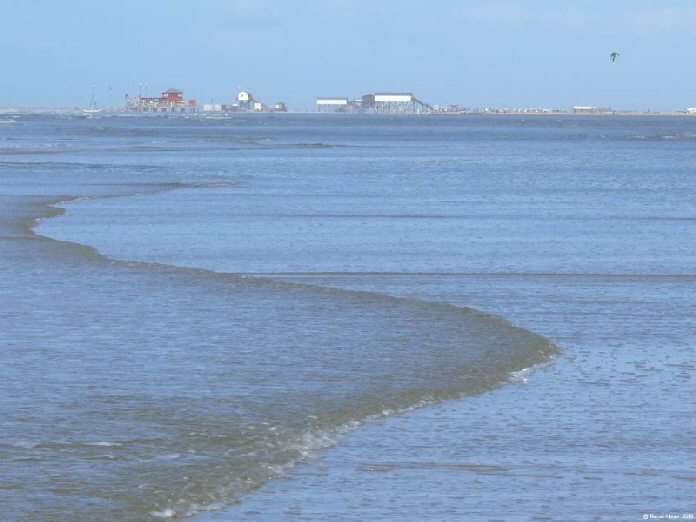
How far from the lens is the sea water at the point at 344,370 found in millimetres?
7551

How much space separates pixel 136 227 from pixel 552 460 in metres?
17.3

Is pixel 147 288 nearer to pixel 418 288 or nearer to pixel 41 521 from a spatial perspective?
pixel 418 288

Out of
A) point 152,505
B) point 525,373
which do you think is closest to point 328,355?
point 525,373

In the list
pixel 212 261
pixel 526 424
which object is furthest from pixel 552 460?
pixel 212 261

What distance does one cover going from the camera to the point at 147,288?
51.5 ft

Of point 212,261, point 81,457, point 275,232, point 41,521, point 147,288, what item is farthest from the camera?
point 275,232

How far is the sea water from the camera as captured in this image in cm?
755

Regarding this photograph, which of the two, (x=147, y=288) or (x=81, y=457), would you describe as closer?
(x=81, y=457)

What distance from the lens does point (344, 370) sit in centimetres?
1093

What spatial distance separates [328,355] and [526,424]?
2835mm

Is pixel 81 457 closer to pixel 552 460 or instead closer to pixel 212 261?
pixel 552 460

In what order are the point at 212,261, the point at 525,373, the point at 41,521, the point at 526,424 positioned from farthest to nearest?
the point at 212,261 → the point at 525,373 → the point at 526,424 → the point at 41,521

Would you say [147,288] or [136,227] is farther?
[136,227]

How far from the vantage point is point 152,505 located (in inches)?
286
